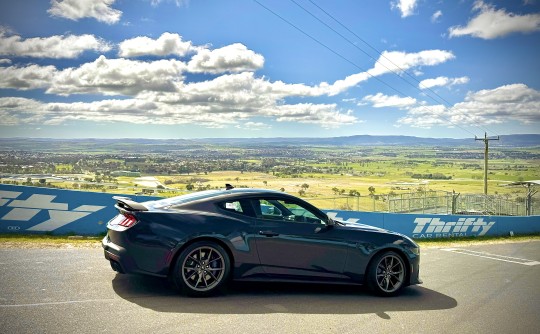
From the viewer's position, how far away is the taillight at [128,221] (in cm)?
594

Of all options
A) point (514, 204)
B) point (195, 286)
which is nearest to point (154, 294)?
point (195, 286)

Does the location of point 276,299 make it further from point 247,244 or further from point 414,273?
point 414,273

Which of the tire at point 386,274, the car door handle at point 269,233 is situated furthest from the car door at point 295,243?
the tire at point 386,274

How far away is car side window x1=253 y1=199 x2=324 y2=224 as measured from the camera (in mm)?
6523

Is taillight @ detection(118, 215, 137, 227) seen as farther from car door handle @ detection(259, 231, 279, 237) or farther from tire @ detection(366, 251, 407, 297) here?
tire @ detection(366, 251, 407, 297)

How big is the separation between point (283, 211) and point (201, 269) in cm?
137

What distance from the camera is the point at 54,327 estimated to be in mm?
4645

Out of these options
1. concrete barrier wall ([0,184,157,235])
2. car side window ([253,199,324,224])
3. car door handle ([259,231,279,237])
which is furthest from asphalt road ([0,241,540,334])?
concrete barrier wall ([0,184,157,235])

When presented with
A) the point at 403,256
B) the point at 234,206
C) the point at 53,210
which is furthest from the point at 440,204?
the point at 234,206

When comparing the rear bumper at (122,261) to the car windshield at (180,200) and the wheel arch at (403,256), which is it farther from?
the wheel arch at (403,256)

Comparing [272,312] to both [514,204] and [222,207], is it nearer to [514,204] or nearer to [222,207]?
[222,207]

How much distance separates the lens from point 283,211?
21.7 ft

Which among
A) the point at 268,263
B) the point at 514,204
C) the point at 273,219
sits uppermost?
the point at 273,219

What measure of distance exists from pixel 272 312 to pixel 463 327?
2.23 metres
